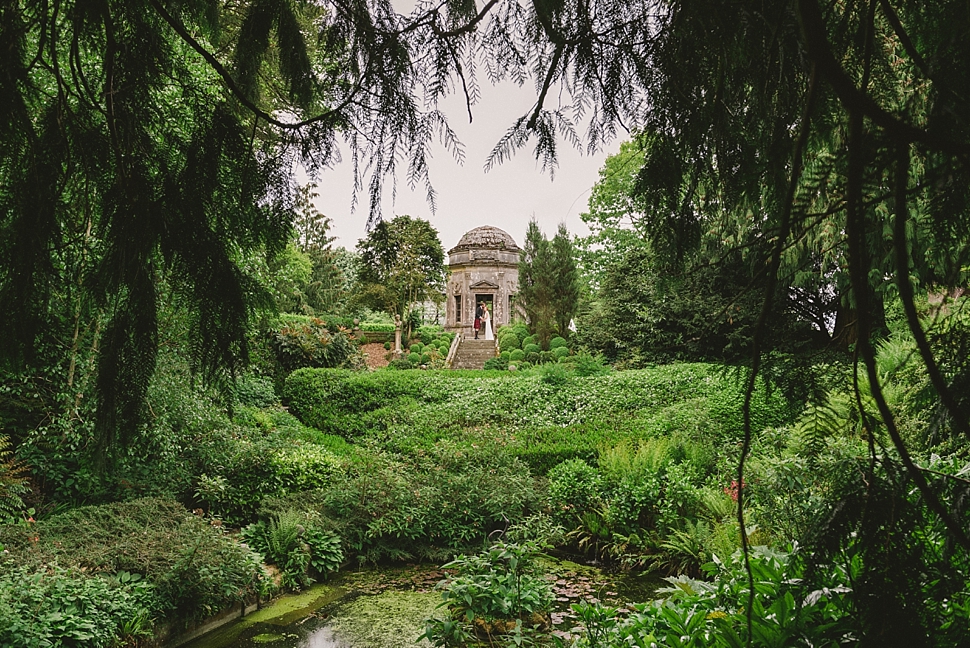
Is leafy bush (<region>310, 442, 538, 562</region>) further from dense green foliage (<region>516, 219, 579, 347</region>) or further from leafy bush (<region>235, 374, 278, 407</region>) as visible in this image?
dense green foliage (<region>516, 219, 579, 347</region>)

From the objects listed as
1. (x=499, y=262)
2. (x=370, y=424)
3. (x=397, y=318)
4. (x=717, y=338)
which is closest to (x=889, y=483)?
(x=370, y=424)

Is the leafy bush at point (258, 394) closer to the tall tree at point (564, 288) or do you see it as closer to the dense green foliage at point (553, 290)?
the dense green foliage at point (553, 290)

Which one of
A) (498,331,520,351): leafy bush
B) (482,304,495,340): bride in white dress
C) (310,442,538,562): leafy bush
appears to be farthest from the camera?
(482,304,495,340): bride in white dress

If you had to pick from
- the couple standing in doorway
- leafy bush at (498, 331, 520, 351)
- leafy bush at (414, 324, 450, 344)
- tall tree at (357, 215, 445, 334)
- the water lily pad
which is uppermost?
tall tree at (357, 215, 445, 334)

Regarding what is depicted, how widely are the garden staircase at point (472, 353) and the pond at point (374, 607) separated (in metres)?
13.3

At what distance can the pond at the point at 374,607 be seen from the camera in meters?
3.99

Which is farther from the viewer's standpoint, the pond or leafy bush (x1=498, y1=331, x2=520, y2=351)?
leafy bush (x1=498, y1=331, x2=520, y2=351)

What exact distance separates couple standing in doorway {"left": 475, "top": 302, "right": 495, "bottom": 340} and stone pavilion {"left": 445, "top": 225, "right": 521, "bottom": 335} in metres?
0.24

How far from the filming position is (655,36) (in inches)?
66.2

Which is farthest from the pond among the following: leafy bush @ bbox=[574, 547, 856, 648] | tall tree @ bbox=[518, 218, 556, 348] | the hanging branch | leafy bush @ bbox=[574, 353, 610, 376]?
tall tree @ bbox=[518, 218, 556, 348]

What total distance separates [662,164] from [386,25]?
0.90m

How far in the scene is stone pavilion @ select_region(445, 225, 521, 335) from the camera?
78.1 ft

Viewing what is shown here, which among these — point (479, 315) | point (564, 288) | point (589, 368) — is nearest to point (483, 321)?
point (479, 315)

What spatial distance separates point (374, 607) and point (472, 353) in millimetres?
15622
